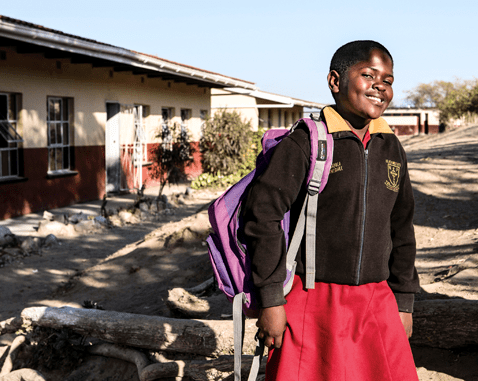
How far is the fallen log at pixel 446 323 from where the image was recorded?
2820mm

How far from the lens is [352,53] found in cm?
188

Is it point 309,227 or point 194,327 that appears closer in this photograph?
point 309,227

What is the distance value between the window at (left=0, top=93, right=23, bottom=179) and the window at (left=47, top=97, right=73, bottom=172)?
2.92 ft

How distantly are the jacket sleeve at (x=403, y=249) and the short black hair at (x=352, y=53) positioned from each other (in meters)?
0.48

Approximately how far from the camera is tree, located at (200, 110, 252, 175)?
45.3 feet

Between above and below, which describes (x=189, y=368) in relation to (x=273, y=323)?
below

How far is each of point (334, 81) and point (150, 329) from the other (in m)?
2.08

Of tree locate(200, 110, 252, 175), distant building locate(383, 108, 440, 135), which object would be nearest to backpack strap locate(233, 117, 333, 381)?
tree locate(200, 110, 252, 175)

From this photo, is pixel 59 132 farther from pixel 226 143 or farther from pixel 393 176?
pixel 393 176

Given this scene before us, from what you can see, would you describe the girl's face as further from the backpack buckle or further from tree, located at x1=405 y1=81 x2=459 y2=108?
tree, located at x1=405 y1=81 x2=459 y2=108

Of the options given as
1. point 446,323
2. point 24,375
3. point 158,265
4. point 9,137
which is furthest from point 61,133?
point 446,323

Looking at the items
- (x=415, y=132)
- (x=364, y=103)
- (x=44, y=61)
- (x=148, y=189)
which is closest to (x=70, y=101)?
(x=44, y=61)

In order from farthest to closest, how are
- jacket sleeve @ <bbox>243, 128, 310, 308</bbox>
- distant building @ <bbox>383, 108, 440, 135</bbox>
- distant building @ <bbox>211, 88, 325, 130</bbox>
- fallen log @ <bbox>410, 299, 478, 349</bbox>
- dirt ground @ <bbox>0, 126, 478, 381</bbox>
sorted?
distant building @ <bbox>383, 108, 440, 135</bbox>
distant building @ <bbox>211, 88, 325, 130</bbox>
dirt ground @ <bbox>0, 126, 478, 381</bbox>
fallen log @ <bbox>410, 299, 478, 349</bbox>
jacket sleeve @ <bbox>243, 128, 310, 308</bbox>

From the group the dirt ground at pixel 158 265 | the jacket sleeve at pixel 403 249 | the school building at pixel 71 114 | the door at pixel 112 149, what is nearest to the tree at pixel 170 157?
the school building at pixel 71 114
